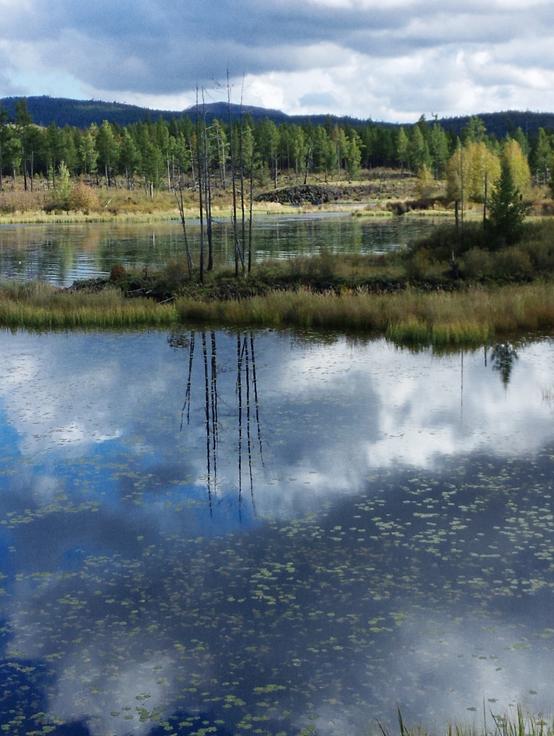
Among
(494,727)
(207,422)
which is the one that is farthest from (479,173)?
(494,727)

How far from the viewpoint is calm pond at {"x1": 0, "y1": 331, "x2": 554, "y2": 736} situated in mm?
7000

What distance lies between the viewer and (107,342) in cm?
2280

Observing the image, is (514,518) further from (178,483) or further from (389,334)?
(389,334)

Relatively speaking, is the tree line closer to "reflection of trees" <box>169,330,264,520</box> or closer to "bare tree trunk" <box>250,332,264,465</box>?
"reflection of trees" <box>169,330,264,520</box>

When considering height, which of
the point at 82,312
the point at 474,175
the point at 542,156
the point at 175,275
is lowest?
the point at 82,312

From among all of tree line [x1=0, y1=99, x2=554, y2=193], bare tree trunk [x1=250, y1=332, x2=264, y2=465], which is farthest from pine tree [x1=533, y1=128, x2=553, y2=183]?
bare tree trunk [x1=250, y1=332, x2=264, y2=465]

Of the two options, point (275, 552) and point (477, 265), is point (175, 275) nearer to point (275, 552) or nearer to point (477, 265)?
point (477, 265)

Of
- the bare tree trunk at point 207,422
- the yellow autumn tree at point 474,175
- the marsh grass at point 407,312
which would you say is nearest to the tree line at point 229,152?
the yellow autumn tree at point 474,175

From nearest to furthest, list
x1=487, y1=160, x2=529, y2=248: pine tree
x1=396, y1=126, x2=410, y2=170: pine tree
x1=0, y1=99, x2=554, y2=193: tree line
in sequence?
x1=487, y1=160, x2=529, y2=248: pine tree
x1=0, y1=99, x2=554, y2=193: tree line
x1=396, y1=126, x2=410, y2=170: pine tree

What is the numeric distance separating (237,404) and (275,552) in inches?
265

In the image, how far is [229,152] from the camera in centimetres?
10906

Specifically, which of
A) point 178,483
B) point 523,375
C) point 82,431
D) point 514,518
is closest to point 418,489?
point 514,518

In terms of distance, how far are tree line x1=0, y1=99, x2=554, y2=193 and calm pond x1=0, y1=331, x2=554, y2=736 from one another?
75.7m

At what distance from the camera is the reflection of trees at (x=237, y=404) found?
12609 mm
